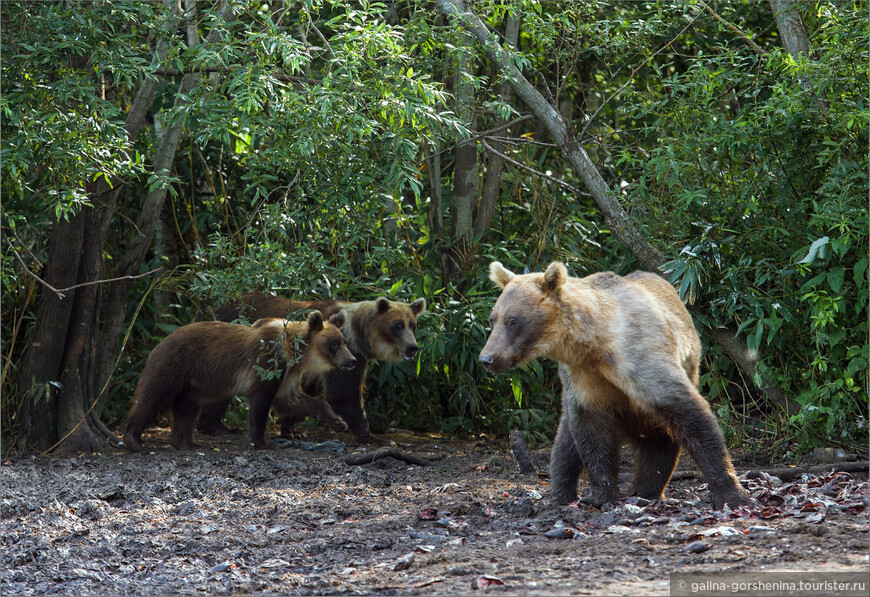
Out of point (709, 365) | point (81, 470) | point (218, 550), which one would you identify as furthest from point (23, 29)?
point (709, 365)

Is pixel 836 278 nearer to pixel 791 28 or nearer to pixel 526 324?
pixel 791 28

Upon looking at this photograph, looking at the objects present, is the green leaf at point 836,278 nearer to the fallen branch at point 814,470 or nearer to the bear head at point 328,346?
the fallen branch at point 814,470

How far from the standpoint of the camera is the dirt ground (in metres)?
3.90

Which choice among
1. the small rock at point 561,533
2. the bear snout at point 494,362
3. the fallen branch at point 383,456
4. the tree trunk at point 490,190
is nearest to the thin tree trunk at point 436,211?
the tree trunk at point 490,190

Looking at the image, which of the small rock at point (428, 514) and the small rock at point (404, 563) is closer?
the small rock at point (404, 563)

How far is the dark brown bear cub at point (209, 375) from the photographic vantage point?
8.28 m

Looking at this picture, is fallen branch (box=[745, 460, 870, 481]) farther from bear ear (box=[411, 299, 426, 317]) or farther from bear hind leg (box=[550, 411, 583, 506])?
bear ear (box=[411, 299, 426, 317])

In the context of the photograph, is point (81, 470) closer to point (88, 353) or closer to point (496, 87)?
point (88, 353)

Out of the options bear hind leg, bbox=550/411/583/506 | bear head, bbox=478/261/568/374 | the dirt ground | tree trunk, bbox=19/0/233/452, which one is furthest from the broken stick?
tree trunk, bbox=19/0/233/452

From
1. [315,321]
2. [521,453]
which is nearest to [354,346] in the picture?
[315,321]

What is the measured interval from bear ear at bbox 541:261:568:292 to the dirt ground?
1293mm

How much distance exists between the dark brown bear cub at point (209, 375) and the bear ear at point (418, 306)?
0.92 meters

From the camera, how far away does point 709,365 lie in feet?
24.3

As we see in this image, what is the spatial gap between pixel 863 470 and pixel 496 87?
532 centimetres
